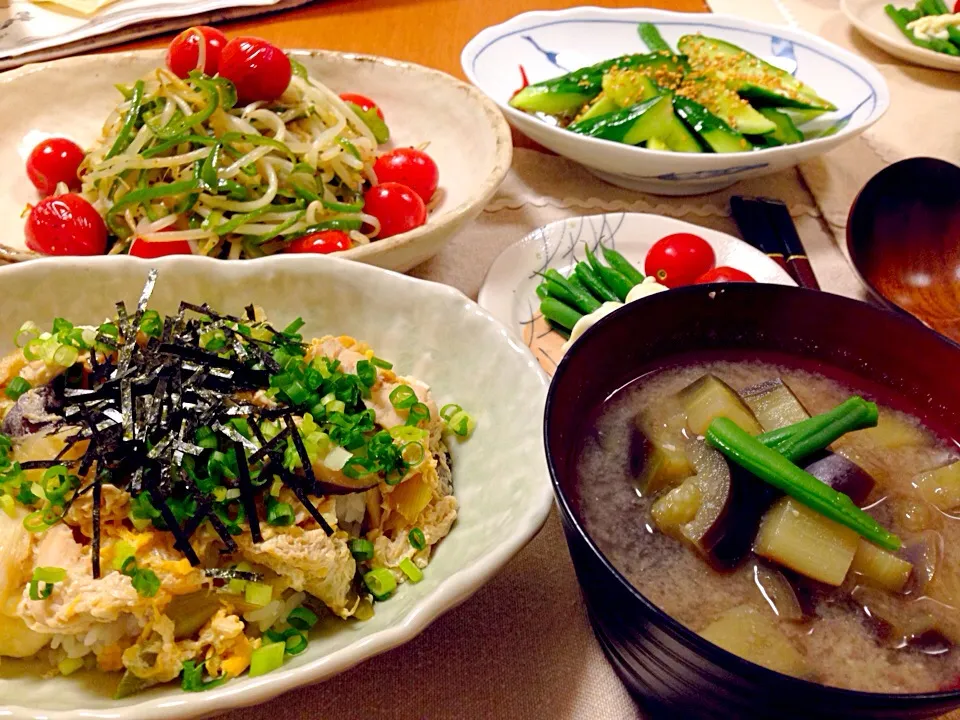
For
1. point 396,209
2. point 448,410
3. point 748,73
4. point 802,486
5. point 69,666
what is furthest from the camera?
point 748,73

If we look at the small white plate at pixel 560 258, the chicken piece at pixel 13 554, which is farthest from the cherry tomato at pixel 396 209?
the chicken piece at pixel 13 554

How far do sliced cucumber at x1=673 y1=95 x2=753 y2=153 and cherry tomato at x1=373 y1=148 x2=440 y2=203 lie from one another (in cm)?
90

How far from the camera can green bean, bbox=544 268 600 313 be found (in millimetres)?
1861

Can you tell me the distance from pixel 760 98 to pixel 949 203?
2.59 feet

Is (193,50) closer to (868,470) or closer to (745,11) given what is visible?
(868,470)

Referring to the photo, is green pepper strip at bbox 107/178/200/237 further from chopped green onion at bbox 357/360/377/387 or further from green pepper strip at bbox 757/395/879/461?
green pepper strip at bbox 757/395/879/461

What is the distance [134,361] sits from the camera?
1.26m

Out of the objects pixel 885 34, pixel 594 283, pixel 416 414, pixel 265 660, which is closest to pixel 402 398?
pixel 416 414

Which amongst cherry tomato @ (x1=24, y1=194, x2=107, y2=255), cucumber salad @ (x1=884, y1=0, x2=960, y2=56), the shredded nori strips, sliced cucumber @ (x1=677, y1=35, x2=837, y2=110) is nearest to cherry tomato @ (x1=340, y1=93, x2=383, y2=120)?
cherry tomato @ (x1=24, y1=194, x2=107, y2=255)

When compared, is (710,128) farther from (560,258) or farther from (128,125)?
(128,125)

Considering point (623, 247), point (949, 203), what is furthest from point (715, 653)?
point (949, 203)

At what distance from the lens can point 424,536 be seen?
4.00 feet

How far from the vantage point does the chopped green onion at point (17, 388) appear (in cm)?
124

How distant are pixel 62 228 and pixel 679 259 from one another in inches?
64.0
